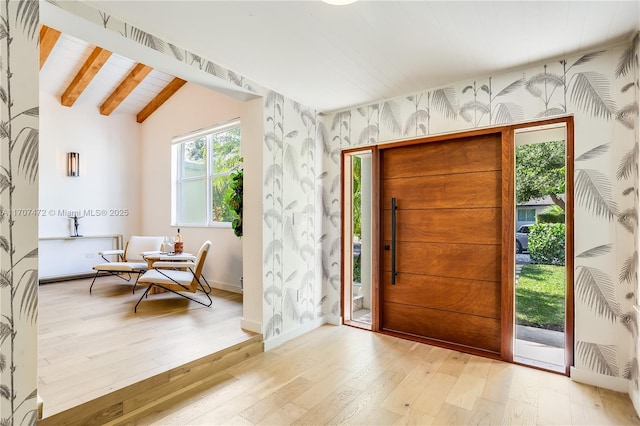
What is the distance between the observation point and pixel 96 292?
470 cm

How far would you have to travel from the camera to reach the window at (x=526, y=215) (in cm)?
293

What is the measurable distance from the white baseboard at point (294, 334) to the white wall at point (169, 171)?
152cm

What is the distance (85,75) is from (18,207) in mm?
4253

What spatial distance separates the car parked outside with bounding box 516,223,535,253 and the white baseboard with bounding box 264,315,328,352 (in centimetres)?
212

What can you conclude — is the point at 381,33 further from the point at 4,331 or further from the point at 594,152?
the point at 4,331

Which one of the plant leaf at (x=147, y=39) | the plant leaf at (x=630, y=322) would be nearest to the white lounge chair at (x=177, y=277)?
the plant leaf at (x=147, y=39)

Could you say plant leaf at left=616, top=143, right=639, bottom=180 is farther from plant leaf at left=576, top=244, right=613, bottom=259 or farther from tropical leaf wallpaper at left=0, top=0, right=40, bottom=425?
tropical leaf wallpaper at left=0, top=0, right=40, bottom=425

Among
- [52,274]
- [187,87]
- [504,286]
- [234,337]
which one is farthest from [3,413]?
[187,87]

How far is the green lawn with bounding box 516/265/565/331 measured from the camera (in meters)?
2.91

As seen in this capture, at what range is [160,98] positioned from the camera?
235 inches

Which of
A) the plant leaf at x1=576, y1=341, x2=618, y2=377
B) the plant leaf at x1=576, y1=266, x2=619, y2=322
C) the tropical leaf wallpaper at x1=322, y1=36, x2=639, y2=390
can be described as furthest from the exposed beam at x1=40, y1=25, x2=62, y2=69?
the plant leaf at x1=576, y1=341, x2=618, y2=377

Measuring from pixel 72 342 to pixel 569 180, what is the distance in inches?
167

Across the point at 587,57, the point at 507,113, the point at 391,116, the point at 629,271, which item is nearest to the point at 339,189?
the point at 391,116

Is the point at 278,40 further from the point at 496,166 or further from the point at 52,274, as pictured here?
the point at 52,274
